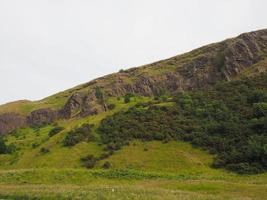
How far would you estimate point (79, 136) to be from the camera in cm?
6228

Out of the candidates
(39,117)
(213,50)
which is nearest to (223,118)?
(213,50)

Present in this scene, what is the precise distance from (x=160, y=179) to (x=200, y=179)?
4.29m

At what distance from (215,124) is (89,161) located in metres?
19.8

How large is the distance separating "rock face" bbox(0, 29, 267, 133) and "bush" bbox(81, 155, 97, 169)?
32786 mm

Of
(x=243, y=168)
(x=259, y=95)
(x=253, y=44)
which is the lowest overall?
(x=243, y=168)

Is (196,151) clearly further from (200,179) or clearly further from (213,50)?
(213,50)

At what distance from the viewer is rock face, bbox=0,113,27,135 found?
119 m

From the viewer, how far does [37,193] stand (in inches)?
1280

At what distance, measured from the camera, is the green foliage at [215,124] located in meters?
50.1

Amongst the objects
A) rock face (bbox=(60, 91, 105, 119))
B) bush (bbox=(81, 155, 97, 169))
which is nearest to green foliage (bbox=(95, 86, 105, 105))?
rock face (bbox=(60, 91, 105, 119))

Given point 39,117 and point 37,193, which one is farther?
point 39,117

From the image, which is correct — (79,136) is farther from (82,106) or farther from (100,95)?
(100,95)

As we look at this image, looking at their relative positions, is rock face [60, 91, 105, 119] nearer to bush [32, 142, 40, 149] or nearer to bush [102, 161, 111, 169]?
bush [32, 142, 40, 149]

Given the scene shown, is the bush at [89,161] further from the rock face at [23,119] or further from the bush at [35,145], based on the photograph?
the rock face at [23,119]
